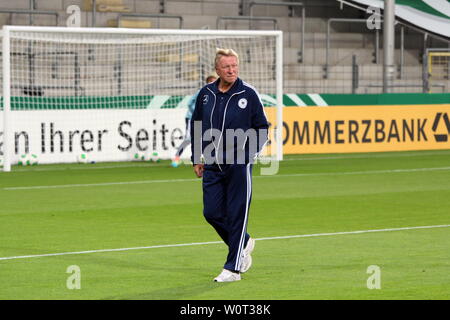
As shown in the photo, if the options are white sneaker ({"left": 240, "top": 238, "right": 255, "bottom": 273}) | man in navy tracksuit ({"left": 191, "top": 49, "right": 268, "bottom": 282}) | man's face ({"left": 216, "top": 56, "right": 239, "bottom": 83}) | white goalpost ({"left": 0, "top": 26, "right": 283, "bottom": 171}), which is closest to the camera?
man's face ({"left": 216, "top": 56, "right": 239, "bottom": 83})

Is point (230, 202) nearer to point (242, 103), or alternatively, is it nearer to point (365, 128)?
point (242, 103)

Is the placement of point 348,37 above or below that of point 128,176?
above

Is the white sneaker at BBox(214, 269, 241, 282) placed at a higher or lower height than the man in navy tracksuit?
lower

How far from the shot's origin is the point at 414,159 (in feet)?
80.5

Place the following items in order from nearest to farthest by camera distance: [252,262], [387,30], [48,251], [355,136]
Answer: [252,262]
[48,251]
[355,136]
[387,30]

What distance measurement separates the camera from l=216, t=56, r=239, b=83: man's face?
31.0 ft

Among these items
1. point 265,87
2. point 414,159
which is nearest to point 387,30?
point 265,87

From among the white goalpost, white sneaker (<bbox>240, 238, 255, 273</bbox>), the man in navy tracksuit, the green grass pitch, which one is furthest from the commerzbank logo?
the man in navy tracksuit

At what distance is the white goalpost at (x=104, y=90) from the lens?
2306 cm

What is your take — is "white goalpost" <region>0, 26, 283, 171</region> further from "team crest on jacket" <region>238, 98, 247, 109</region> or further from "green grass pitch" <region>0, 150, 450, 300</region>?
"team crest on jacket" <region>238, 98, 247, 109</region>

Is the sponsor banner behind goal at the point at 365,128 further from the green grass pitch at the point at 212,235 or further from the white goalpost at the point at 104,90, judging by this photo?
the green grass pitch at the point at 212,235
